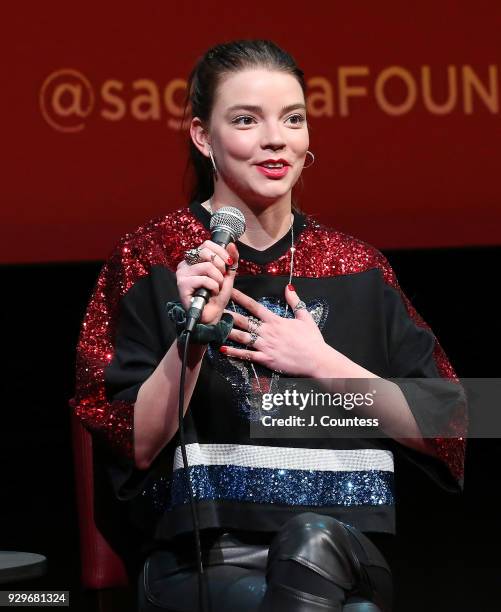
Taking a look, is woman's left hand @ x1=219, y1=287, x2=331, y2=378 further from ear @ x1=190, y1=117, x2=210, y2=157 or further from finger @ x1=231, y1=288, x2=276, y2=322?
ear @ x1=190, y1=117, x2=210, y2=157

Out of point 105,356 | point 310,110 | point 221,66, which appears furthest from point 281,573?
point 310,110

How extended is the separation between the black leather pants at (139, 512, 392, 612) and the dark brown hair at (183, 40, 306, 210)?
0.65 m

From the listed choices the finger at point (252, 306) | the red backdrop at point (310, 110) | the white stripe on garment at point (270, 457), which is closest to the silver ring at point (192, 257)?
the finger at point (252, 306)

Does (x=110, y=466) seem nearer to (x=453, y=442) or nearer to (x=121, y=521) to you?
(x=121, y=521)

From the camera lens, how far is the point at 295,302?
2.03 metres

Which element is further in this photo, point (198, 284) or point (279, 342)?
point (279, 342)

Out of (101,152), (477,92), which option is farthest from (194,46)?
(477,92)

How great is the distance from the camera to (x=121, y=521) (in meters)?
2.14

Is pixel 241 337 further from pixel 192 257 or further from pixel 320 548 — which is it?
pixel 320 548

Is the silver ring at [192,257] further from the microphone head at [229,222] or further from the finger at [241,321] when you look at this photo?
the finger at [241,321]

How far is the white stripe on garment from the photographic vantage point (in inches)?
77.0

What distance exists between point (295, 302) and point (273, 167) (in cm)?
22

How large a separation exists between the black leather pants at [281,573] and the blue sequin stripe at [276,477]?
0.07 metres

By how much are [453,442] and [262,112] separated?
2.05ft
